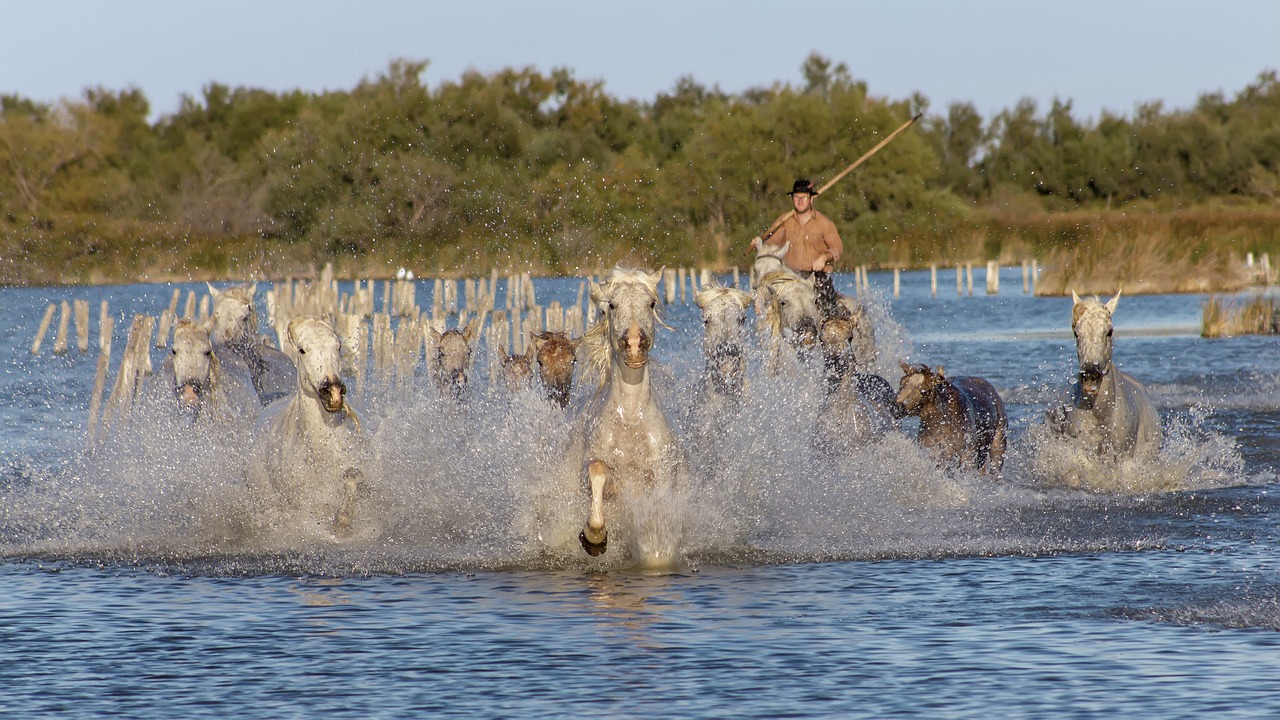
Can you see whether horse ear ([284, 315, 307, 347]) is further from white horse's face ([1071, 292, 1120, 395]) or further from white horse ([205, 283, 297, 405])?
white horse's face ([1071, 292, 1120, 395])

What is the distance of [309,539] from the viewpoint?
9.94m

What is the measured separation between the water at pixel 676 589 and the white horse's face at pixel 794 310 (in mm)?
675

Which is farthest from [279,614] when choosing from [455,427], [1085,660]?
[455,427]

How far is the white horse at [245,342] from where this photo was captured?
12812 mm

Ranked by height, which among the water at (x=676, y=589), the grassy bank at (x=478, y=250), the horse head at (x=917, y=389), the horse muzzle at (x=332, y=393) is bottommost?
the water at (x=676, y=589)

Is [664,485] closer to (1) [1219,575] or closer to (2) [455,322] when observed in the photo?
(1) [1219,575]

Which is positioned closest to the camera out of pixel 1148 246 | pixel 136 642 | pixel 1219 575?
pixel 136 642

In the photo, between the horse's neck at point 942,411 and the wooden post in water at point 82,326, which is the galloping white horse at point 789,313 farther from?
the wooden post in water at point 82,326

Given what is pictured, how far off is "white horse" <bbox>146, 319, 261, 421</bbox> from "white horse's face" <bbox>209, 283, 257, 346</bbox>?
0.38 m

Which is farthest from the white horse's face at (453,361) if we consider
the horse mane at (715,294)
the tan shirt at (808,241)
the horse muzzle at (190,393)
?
the horse mane at (715,294)

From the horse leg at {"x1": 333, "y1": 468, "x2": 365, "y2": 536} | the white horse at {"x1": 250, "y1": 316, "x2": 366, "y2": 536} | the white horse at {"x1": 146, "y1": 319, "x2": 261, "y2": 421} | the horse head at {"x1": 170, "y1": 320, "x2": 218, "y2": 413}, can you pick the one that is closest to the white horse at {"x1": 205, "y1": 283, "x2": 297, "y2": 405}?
the white horse at {"x1": 146, "y1": 319, "x2": 261, "y2": 421}

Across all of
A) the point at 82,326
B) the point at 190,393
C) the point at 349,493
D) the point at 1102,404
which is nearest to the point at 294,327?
the point at 349,493

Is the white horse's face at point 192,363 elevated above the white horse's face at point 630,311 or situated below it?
below

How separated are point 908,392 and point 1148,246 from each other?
93.2 ft
